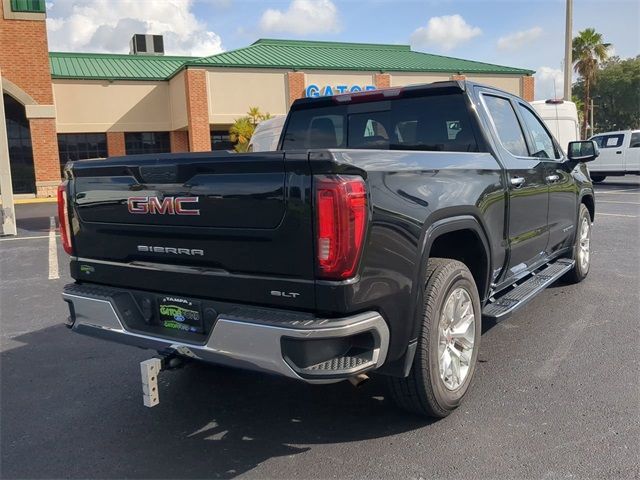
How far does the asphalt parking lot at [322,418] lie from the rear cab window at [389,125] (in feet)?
5.62

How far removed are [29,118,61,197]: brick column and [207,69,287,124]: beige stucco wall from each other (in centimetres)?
642

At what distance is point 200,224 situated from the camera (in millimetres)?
2979

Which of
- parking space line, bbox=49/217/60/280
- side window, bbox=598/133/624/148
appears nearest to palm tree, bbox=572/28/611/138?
side window, bbox=598/133/624/148

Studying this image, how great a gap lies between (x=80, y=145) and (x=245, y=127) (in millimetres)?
7679

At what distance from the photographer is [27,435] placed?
3.45m

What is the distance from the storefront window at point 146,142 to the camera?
26.5 m

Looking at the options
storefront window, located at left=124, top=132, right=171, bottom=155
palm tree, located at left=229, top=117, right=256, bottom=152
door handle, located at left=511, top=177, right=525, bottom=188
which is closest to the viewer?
door handle, located at left=511, top=177, right=525, bottom=188

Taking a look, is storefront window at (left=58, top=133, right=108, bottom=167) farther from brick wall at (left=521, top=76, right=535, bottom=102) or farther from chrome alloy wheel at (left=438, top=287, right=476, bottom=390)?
chrome alloy wheel at (left=438, top=287, right=476, bottom=390)

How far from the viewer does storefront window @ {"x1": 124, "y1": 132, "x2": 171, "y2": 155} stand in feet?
87.0

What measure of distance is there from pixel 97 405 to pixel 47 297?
3.34 metres

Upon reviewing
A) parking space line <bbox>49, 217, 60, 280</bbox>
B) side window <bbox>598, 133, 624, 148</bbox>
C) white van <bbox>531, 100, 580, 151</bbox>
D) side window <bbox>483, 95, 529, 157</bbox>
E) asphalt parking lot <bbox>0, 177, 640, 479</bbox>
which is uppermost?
white van <bbox>531, 100, 580, 151</bbox>

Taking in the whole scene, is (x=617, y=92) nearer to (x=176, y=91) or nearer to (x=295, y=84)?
(x=295, y=84)

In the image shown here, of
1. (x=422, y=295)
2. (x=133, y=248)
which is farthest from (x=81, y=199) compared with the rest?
(x=422, y=295)

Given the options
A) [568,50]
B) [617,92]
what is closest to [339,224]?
[568,50]
